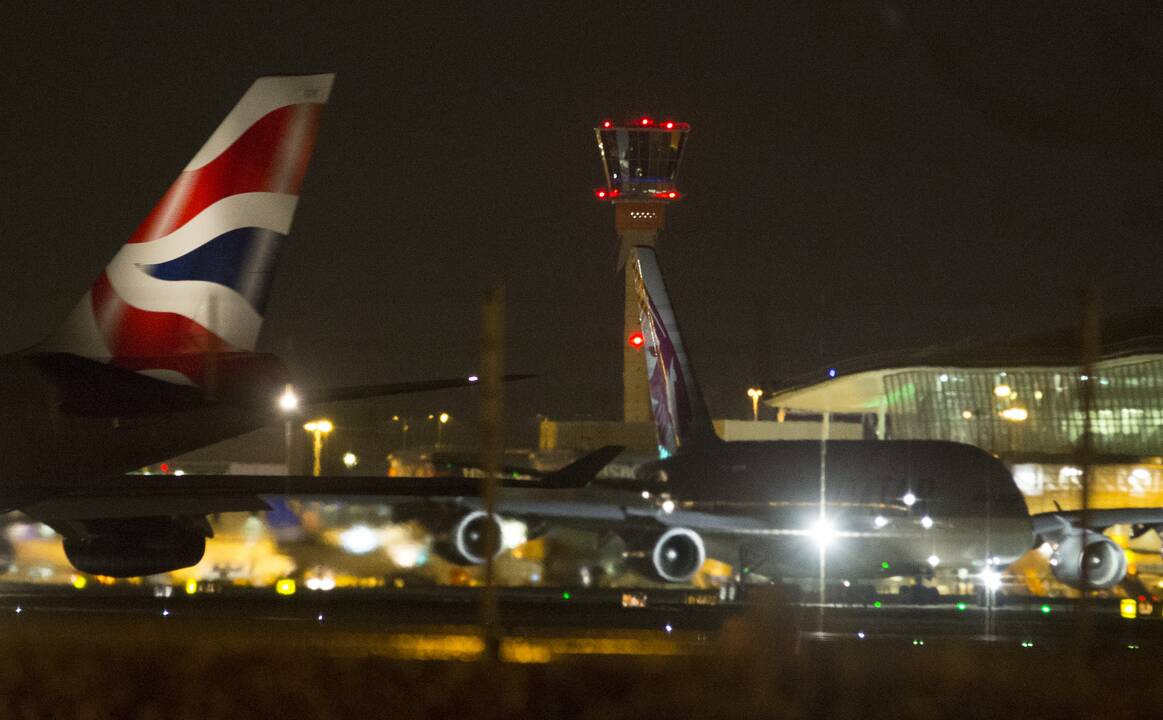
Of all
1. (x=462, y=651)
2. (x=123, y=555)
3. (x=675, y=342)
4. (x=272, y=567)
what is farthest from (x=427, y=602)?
(x=675, y=342)

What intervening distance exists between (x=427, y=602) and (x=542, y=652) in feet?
21.1

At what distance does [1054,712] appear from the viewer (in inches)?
353

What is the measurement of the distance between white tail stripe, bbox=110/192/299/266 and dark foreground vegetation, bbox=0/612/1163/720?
6295 mm

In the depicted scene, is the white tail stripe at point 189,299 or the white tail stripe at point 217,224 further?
the white tail stripe at point 217,224

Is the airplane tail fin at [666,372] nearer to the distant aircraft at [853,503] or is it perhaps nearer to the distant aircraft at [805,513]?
the distant aircraft at [853,503]

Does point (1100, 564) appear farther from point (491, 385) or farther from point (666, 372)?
point (491, 385)

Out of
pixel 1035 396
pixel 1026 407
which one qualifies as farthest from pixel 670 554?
pixel 1035 396

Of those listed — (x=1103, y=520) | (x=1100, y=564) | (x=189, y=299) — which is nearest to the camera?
(x=189, y=299)

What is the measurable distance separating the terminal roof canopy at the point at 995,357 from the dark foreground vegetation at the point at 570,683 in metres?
38.2

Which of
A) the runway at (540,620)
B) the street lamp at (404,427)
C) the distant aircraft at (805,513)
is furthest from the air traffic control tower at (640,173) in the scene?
the runway at (540,620)

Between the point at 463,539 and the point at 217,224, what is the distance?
4.22 meters

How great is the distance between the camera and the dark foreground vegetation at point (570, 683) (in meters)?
8.77

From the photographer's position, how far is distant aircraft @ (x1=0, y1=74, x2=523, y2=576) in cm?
1374

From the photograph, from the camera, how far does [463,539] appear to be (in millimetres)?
14625
